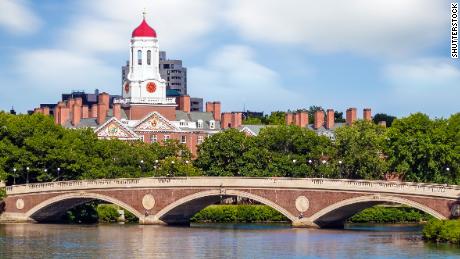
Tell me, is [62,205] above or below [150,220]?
above

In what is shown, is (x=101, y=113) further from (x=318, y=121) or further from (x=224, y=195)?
(x=224, y=195)

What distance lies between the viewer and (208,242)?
10838 cm

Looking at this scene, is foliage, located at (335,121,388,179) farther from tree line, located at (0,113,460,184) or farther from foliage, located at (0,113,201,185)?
foliage, located at (0,113,201,185)

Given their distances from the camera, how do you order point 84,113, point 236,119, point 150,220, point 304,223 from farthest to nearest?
point 236,119, point 84,113, point 150,220, point 304,223

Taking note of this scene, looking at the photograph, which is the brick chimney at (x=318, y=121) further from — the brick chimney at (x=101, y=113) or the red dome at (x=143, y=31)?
the brick chimney at (x=101, y=113)

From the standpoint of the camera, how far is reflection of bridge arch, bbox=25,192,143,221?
419 feet

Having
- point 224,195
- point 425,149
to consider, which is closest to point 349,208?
point 224,195

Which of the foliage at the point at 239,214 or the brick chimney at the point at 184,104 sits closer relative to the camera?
the foliage at the point at 239,214

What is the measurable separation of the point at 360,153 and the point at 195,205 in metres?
29.6

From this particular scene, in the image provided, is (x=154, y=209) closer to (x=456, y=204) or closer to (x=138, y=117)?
(x=456, y=204)

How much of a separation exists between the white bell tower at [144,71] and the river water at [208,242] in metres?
54.6

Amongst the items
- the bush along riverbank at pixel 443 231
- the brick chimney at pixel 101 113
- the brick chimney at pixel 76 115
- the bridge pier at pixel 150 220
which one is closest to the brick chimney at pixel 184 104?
the brick chimney at pixel 76 115

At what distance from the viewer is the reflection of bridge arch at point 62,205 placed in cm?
12781

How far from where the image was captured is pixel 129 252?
99.5 m
